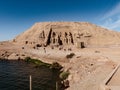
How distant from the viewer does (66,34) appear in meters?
108

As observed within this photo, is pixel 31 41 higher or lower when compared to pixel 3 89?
higher

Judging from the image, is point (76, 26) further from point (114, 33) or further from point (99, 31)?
point (114, 33)

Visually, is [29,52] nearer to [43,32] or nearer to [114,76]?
[43,32]

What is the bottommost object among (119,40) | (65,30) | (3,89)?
(3,89)

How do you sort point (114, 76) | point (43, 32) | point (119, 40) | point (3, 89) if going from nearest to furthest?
point (114, 76) < point (3, 89) < point (119, 40) < point (43, 32)

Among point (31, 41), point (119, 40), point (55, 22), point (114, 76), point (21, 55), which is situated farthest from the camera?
point (55, 22)

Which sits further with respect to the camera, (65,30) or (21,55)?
(65,30)

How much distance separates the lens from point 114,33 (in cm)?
9994

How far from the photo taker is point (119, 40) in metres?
88.3

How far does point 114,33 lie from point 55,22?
36861 mm

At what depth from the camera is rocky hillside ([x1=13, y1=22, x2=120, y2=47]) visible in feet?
315

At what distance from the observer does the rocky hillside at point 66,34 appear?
96.1 m

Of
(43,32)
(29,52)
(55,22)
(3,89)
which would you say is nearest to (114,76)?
(3,89)

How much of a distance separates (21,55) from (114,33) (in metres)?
52.9
